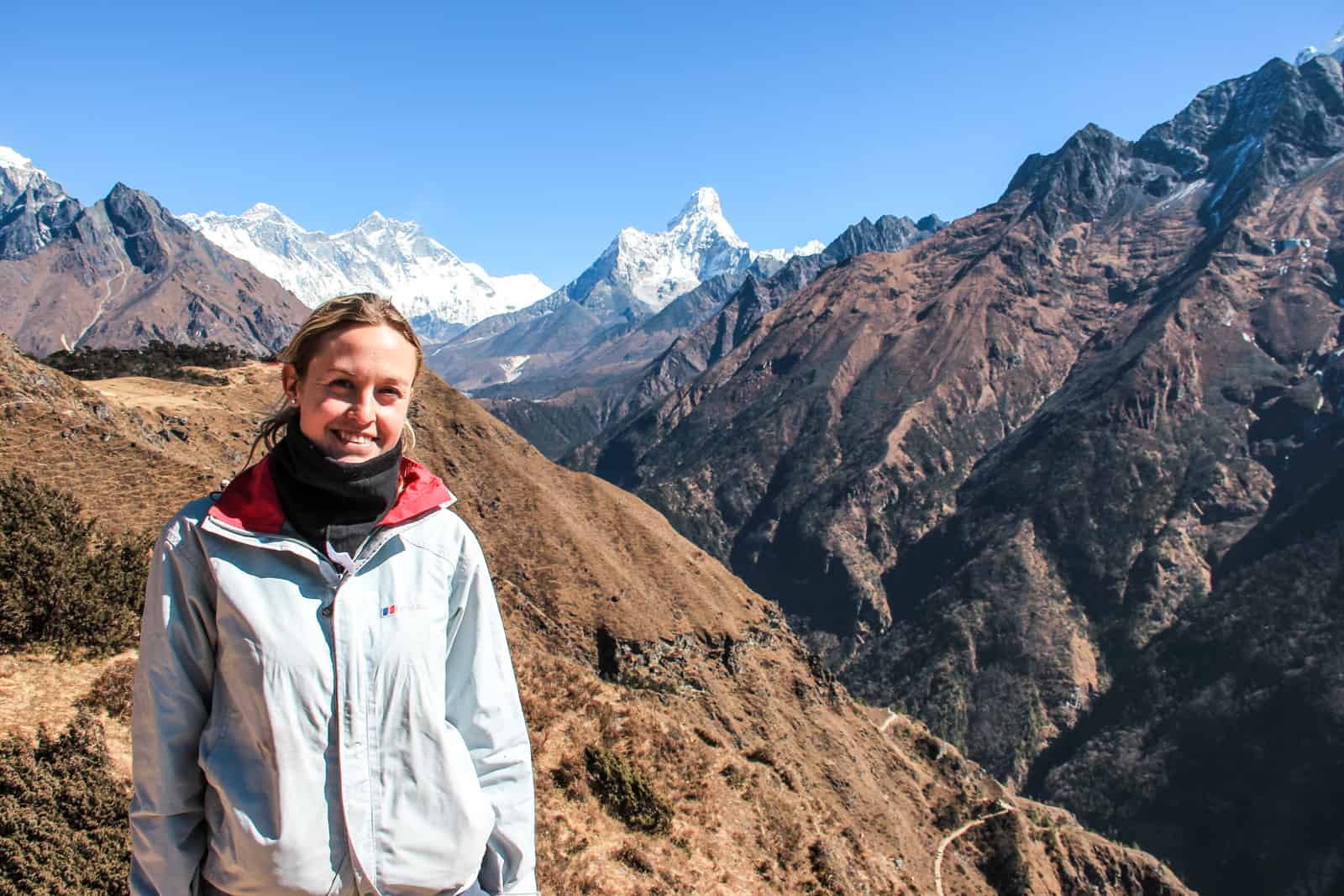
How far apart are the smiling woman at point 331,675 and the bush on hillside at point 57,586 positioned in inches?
528

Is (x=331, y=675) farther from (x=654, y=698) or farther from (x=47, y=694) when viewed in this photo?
(x=654, y=698)

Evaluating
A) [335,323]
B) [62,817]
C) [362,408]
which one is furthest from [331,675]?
[62,817]

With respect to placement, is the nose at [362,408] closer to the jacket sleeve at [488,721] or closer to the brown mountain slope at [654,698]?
the jacket sleeve at [488,721]

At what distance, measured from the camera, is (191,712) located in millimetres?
4180

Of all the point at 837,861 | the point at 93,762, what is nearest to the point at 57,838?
the point at 93,762

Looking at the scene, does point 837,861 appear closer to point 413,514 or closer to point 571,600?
point 413,514

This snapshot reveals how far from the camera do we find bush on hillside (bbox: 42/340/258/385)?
202ft

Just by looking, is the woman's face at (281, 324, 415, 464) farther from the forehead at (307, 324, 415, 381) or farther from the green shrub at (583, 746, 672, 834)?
the green shrub at (583, 746, 672, 834)

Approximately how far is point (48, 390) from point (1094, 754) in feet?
633

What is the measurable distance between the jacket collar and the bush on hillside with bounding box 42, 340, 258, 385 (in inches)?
2412

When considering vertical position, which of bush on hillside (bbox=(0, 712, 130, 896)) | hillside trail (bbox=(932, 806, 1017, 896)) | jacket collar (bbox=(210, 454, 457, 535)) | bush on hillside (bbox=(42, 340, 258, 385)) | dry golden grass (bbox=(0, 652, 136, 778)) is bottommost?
hillside trail (bbox=(932, 806, 1017, 896))

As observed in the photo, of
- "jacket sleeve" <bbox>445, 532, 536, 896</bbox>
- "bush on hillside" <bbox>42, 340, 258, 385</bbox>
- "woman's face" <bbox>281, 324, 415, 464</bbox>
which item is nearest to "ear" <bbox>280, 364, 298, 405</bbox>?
"woman's face" <bbox>281, 324, 415, 464</bbox>

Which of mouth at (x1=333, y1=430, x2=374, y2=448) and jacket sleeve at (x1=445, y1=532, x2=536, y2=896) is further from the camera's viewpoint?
jacket sleeve at (x1=445, y1=532, x2=536, y2=896)

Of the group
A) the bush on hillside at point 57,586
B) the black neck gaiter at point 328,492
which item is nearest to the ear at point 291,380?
the black neck gaiter at point 328,492
